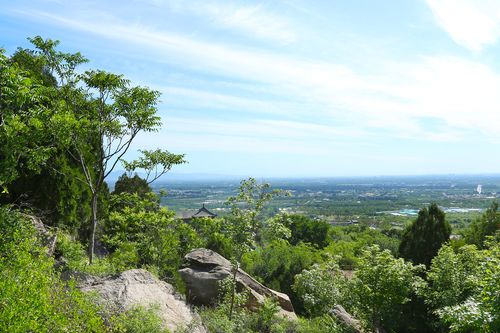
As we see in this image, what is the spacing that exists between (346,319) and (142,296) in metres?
7.55

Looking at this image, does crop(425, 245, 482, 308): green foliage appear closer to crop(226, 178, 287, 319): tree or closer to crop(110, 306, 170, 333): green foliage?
crop(226, 178, 287, 319): tree

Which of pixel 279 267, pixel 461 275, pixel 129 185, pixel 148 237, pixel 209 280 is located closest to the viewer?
pixel 461 275

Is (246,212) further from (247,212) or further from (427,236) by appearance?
(427,236)

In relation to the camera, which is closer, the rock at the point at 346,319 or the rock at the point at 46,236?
the rock at the point at 46,236

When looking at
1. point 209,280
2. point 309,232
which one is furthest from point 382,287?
point 309,232

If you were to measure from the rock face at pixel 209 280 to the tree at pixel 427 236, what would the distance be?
6.01 m

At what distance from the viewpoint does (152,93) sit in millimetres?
10586

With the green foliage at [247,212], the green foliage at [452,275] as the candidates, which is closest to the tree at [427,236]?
the green foliage at [452,275]

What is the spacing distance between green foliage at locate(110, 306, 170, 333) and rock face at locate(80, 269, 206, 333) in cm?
52

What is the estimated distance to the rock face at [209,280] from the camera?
1345 cm

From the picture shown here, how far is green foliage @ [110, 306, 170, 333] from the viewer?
22.0 ft

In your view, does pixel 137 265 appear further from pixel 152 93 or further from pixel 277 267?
pixel 277 267

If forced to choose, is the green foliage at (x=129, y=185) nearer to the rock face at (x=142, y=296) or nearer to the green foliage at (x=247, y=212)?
the green foliage at (x=247, y=212)

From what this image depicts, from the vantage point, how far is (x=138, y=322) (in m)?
6.71
